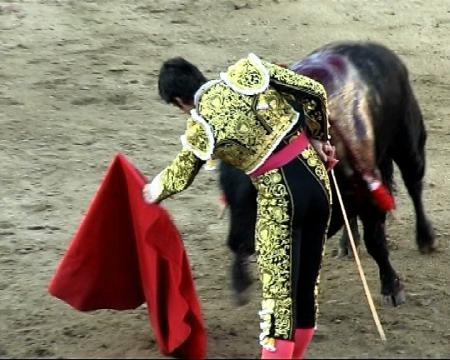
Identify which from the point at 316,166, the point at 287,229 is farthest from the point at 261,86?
the point at 287,229

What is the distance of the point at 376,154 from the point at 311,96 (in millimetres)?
998

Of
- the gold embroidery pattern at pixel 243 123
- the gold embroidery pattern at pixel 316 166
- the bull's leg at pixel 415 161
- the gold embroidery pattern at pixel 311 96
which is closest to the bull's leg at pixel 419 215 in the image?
the bull's leg at pixel 415 161

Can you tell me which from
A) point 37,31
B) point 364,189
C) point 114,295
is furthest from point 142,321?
point 37,31

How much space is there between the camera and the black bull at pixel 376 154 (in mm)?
4664

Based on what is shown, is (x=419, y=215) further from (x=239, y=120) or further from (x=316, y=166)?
(x=239, y=120)

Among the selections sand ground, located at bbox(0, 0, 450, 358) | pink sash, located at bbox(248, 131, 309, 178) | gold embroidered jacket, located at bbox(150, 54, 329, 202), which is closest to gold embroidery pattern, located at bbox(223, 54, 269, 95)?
gold embroidered jacket, located at bbox(150, 54, 329, 202)

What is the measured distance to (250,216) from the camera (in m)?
4.64

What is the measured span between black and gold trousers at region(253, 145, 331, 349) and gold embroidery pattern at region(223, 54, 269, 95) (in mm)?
319

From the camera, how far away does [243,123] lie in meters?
3.99

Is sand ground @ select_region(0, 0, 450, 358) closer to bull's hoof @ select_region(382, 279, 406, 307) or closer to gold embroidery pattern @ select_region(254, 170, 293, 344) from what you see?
bull's hoof @ select_region(382, 279, 406, 307)

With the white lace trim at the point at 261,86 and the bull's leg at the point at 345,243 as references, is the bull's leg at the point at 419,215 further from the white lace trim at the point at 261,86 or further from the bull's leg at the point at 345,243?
the white lace trim at the point at 261,86

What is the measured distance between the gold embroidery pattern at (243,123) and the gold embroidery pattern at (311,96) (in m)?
0.07

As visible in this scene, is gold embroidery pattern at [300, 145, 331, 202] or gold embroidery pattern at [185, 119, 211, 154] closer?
gold embroidery pattern at [185, 119, 211, 154]

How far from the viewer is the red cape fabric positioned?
4363 mm
